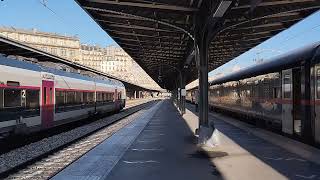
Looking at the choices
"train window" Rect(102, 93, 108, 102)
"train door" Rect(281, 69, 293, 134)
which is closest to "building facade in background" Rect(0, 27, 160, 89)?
"train window" Rect(102, 93, 108, 102)

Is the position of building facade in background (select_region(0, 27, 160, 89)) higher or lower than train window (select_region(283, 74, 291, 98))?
higher

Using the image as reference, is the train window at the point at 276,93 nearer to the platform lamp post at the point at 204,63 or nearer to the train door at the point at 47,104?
the platform lamp post at the point at 204,63

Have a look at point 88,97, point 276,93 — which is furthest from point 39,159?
point 88,97

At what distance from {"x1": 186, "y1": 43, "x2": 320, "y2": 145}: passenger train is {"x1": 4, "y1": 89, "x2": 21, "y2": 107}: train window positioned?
919 centimetres

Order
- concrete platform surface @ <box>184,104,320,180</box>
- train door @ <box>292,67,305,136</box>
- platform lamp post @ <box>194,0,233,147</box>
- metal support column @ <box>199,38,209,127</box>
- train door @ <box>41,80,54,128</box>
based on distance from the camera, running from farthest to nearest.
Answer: train door @ <box>41,80,54,128</box>, metal support column @ <box>199,38,209,127</box>, train door @ <box>292,67,305,136</box>, platform lamp post @ <box>194,0,233,147</box>, concrete platform surface @ <box>184,104,320,180</box>

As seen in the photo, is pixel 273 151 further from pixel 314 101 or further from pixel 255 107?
pixel 255 107

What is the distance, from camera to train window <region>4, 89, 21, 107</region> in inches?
591

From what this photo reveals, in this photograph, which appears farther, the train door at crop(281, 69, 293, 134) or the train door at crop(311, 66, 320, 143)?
the train door at crop(281, 69, 293, 134)

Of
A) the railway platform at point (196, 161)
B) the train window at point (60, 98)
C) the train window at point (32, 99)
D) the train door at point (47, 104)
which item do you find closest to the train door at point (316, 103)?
the railway platform at point (196, 161)

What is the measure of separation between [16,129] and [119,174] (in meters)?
6.87

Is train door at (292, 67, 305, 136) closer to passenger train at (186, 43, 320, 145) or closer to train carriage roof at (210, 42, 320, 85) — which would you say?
passenger train at (186, 43, 320, 145)

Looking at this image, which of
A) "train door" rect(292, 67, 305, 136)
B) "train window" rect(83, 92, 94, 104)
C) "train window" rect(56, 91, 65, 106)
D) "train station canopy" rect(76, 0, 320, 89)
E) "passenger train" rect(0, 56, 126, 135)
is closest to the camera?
"passenger train" rect(0, 56, 126, 135)

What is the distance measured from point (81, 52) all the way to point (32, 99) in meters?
103

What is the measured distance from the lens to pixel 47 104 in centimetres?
1995
